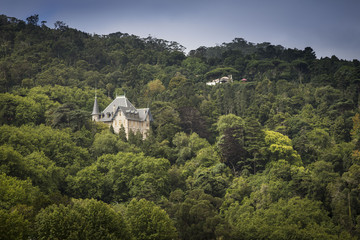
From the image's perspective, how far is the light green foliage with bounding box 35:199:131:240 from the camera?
39.8 metres

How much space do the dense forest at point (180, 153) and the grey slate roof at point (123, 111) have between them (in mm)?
2909

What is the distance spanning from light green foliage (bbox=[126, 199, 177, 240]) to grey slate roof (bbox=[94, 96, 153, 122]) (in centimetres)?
3148

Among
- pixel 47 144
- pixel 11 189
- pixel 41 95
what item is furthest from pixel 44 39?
pixel 11 189

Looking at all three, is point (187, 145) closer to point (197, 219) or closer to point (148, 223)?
point (197, 219)

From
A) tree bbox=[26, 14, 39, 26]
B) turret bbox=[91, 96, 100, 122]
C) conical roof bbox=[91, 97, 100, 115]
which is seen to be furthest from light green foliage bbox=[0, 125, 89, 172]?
tree bbox=[26, 14, 39, 26]

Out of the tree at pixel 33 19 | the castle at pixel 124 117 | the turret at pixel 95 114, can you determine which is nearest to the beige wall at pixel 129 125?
the castle at pixel 124 117

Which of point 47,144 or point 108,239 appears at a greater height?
point 47,144

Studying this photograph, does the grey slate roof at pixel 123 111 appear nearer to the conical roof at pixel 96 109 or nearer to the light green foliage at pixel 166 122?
the conical roof at pixel 96 109

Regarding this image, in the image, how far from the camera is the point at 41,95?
81.4 meters

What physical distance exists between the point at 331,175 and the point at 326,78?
35809 mm

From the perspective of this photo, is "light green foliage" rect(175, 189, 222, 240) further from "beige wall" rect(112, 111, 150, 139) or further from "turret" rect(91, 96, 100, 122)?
"turret" rect(91, 96, 100, 122)

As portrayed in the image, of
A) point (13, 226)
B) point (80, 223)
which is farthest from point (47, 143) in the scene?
point (13, 226)

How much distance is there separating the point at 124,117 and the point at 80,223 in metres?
38.3

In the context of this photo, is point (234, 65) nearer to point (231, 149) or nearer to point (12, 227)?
point (231, 149)
